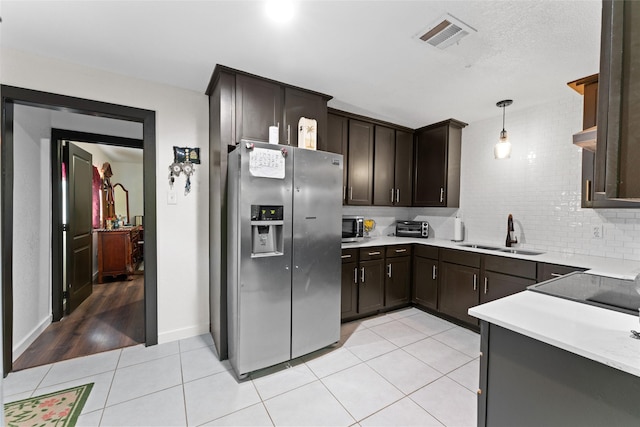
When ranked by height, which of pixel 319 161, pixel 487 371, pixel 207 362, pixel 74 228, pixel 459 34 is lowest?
pixel 207 362

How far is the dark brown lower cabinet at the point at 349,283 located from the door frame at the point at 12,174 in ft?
6.28

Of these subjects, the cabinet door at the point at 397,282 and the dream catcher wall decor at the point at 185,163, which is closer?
the dream catcher wall decor at the point at 185,163

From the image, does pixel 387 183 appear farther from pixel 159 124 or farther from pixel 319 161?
pixel 159 124

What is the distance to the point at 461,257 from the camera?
3.12 meters

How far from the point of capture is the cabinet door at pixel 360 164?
11.6 ft

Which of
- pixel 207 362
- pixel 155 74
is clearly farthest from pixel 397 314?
pixel 155 74

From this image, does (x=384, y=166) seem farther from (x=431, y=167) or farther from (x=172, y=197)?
(x=172, y=197)

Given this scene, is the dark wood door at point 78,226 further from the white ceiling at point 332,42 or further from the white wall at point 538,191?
the white wall at point 538,191

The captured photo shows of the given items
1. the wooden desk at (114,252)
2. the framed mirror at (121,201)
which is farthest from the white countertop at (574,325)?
the framed mirror at (121,201)

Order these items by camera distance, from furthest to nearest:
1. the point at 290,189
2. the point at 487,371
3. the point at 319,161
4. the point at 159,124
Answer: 1. the point at 159,124
2. the point at 319,161
3. the point at 290,189
4. the point at 487,371

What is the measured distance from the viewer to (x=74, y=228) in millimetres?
3346

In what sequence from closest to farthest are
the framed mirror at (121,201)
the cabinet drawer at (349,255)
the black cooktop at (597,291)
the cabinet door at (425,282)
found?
the black cooktop at (597,291) → the cabinet drawer at (349,255) → the cabinet door at (425,282) → the framed mirror at (121,201)

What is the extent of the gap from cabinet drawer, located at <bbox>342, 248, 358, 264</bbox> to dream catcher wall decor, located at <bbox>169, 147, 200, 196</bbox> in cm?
178

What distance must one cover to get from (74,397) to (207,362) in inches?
34.7
